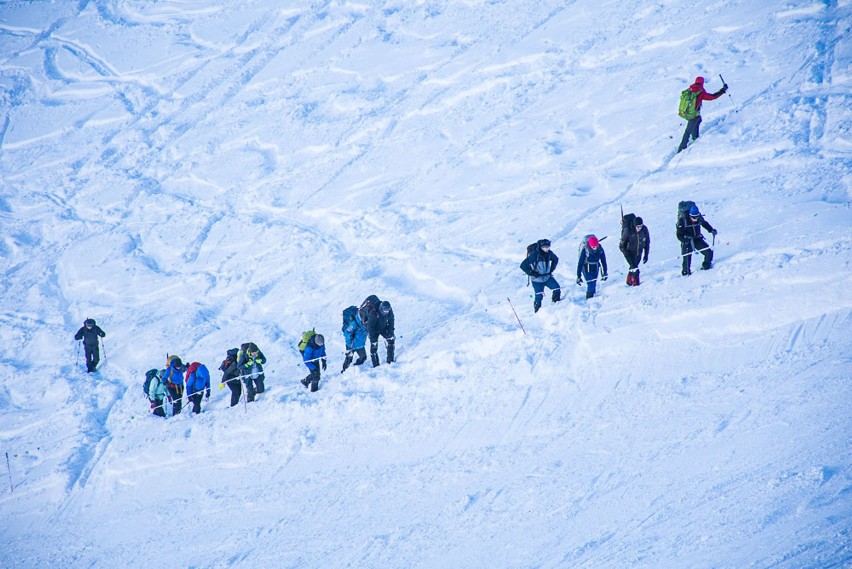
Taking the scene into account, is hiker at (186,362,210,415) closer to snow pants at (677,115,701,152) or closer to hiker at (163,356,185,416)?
hiker at (163,356,185,416)

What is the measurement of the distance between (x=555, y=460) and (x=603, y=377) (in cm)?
170

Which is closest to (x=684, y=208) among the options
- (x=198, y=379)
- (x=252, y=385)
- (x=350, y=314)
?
(x=350, y=314)

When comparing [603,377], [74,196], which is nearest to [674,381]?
[603,377]

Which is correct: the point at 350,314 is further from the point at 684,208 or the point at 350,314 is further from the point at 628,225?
the point at 684,208

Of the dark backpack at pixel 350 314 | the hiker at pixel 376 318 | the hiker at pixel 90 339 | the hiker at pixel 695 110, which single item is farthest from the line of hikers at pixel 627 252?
the hiker at pixel 90 339

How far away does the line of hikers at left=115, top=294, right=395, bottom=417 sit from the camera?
40.2 feet

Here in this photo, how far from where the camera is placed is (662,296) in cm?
1161

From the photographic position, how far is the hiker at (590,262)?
1180 cm

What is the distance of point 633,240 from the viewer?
11.8 m

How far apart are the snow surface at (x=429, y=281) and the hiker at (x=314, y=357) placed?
0.28 meters

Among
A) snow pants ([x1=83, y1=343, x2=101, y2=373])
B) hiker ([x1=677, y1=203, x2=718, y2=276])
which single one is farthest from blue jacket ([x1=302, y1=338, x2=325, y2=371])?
hiker ([x1=677, y1=203, x2=718, y2=276])

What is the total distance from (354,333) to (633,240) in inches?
192

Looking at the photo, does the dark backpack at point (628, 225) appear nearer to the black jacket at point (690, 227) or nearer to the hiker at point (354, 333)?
the black jacket at point (690, 227)

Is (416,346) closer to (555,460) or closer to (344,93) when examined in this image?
(555,460)
